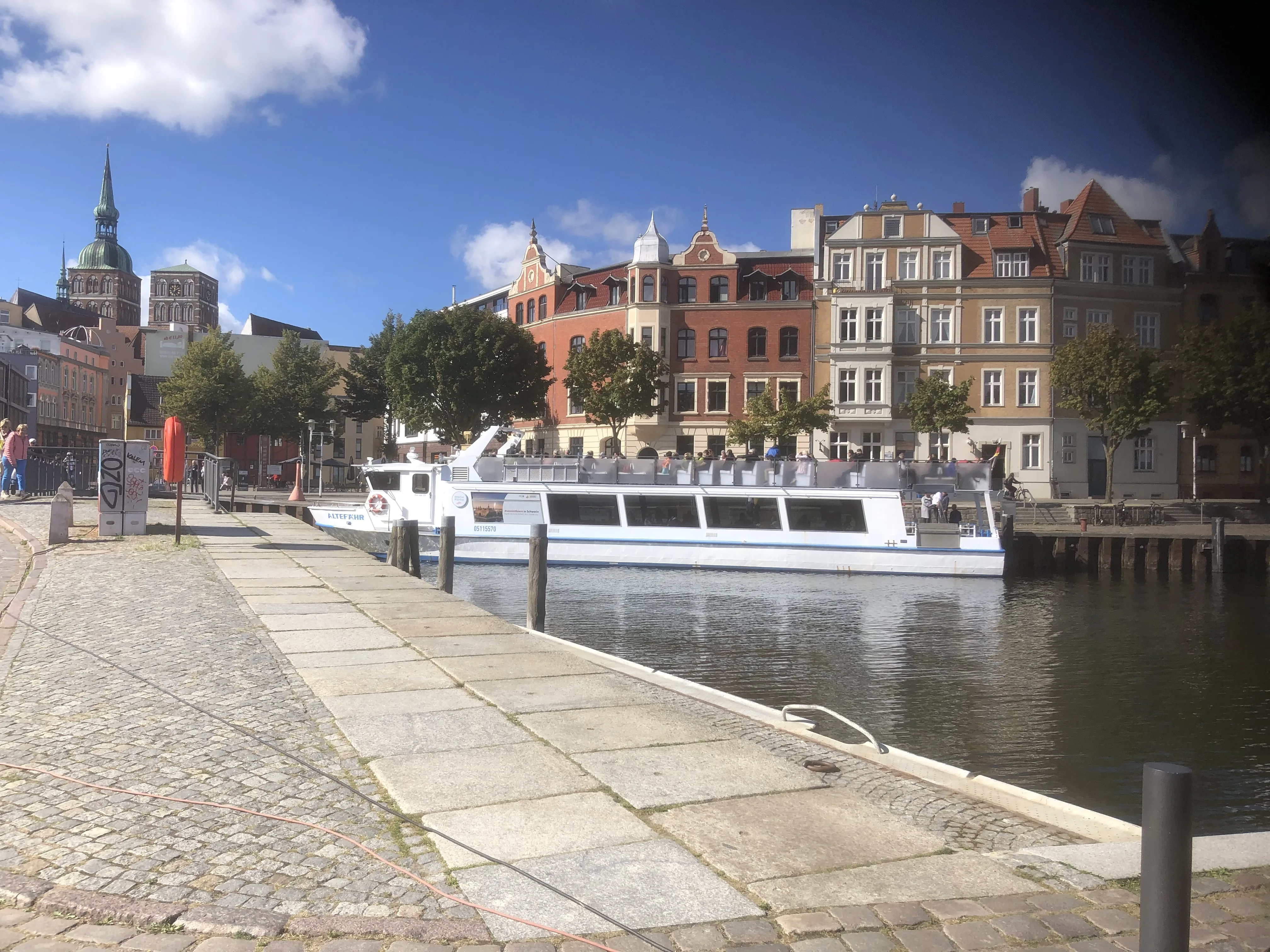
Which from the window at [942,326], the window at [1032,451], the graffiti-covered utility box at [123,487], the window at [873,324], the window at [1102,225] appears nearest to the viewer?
the window at [1102,225]

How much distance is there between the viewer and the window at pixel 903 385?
152 ft

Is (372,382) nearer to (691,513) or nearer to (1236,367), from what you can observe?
(691,513)

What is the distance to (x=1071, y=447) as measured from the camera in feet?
41.5

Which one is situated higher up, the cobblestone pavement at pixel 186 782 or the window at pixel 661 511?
the window at pixel 661 511

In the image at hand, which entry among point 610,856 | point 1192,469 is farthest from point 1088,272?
point 610,856

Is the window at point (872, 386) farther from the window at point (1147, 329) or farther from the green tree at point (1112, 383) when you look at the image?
the window at point (1147, 329)

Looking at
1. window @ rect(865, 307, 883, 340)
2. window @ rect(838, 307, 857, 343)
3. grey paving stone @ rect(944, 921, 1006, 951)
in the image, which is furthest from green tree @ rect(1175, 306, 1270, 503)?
window @ rect(838, 307, 857, 343)

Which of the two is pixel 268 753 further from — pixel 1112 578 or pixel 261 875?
pixel 1112 578

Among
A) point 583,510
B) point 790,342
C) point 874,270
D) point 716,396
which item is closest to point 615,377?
point 716,396

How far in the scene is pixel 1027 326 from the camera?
8.49 metres

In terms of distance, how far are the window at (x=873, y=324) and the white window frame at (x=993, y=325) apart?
2891 centimetres

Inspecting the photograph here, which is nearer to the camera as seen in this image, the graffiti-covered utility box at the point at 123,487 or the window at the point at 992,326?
the window at the point at 992,326

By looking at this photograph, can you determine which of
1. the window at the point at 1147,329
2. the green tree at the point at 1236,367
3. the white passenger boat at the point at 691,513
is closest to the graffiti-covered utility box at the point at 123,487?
the white passenger boat at the point at 691,513

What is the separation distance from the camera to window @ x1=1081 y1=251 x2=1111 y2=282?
3410 millimetres
